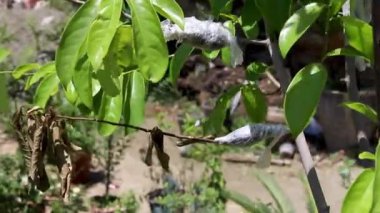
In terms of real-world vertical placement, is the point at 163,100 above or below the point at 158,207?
below

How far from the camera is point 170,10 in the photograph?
1.12 m

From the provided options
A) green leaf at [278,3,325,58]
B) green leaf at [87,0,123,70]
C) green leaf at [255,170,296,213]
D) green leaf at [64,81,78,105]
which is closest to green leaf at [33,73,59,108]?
green leaf at [64,81,78,105]

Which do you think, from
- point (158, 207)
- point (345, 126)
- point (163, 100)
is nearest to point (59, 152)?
point (158, 207)

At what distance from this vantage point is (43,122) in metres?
1.34

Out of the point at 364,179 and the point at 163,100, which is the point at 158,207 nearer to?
the point at 163,100

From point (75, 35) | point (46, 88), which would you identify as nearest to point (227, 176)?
point (46, 88)

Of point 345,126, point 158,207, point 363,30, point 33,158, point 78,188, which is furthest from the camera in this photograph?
point 345,126

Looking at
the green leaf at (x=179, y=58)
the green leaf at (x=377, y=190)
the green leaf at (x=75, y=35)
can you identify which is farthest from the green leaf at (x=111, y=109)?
the green leaf at (x=377, y=190)

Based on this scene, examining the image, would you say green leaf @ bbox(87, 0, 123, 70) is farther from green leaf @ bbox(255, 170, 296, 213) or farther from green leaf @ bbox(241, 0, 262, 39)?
green leaf @ bbox(255, 170, 296, 213)

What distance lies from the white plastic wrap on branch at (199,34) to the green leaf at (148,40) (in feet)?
0.41

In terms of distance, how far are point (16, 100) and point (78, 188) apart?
961mm

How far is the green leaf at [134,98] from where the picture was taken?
133cm

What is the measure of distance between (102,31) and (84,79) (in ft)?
0.31

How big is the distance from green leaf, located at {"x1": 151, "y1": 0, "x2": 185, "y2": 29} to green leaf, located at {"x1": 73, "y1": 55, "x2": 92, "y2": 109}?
4.4 inches
